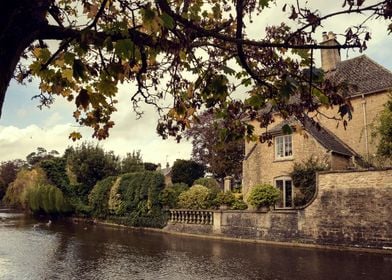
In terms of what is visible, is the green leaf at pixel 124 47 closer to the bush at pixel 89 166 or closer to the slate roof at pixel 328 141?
the slate roof at pixel 328 141

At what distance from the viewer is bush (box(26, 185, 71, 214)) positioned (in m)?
41.7

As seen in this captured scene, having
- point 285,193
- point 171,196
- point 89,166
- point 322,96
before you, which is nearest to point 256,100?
point 322,96

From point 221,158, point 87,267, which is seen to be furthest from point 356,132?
point 87,267

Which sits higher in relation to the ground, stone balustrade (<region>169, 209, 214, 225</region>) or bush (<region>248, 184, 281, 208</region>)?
bush (<region>248, 184, 281, 208</region>)

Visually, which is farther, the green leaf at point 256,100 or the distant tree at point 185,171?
the distant tree at point 185,171

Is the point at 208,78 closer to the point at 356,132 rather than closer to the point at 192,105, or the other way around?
the point at 192,105

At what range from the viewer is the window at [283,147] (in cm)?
2653

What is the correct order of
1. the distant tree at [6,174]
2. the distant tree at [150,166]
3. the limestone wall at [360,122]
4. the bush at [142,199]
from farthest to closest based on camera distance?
the distant tree at [6,174] → the distant tree at [150,166] → the bush at [142,199] → the limestone wall at [360,122]

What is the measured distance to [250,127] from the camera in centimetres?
496

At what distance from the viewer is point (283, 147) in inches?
1061

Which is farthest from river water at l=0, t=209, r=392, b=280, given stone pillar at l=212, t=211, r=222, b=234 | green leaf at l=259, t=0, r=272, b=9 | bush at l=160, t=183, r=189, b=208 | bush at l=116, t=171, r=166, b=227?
green leaf at l=259, t=0, r=272, b=9

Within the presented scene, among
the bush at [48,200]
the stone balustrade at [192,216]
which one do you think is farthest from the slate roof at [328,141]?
the bush at [48,200]

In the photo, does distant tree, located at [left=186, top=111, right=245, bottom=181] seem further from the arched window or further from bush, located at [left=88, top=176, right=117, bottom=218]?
the arched window

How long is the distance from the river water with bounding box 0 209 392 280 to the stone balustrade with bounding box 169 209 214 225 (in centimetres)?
445
